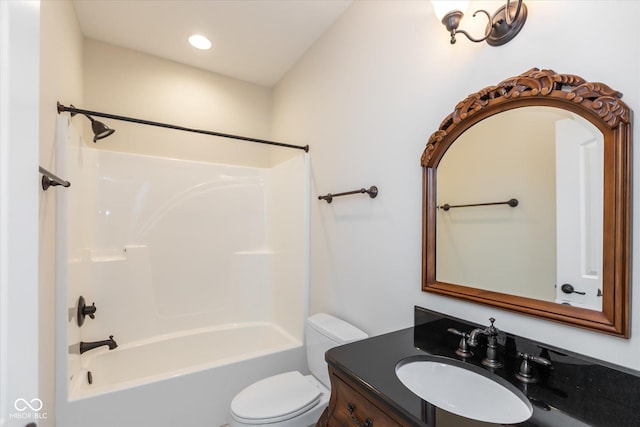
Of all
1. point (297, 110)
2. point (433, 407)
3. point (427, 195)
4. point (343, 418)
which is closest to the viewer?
point (433, 407)

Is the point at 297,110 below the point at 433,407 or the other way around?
the other way around

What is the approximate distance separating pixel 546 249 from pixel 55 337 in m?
2.25

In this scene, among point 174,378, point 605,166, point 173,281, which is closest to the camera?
point 605,166

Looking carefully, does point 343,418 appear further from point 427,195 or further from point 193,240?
point 193,240

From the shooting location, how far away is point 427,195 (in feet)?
4.38

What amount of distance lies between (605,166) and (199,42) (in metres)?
2.62

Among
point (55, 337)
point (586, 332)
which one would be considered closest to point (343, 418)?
point (586, 332)

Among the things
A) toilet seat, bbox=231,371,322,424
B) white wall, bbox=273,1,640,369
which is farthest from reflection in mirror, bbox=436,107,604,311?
toilet seat, bbox=231,371,322,424

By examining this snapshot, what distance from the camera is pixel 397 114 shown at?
4.97 feet

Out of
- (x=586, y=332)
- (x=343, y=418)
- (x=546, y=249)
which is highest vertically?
(x=546, y=249)

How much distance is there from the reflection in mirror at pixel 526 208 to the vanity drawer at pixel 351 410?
0.62m

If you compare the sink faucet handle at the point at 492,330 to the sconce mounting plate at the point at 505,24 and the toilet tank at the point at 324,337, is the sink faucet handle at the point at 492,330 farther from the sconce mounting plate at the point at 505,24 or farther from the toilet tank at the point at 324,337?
the sconce mounting plate at the point at 505,24

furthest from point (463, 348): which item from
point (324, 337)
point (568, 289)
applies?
point (324, 337)

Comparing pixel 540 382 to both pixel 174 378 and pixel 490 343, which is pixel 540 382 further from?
pixel 174 378
